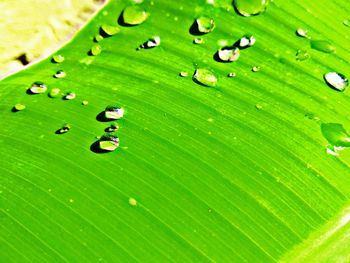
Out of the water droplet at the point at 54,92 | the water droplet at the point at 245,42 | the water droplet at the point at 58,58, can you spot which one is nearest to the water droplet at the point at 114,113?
the water droplet at the point at 54,92

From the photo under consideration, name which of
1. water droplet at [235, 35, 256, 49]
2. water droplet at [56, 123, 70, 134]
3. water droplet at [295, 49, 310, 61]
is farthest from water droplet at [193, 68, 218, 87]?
water droplet at [56, 123, 70, 134]

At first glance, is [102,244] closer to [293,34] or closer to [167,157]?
[167,157]

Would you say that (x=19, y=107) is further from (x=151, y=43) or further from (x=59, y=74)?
(x=151, y=43)

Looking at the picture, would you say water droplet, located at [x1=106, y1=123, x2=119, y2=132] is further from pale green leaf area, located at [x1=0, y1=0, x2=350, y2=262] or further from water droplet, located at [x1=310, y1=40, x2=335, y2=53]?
water droplet, located at [x1=310, y1=40, x2=335, y2=53]

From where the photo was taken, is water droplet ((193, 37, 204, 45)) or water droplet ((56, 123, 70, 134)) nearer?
water droplet ((56, 123, 70, 134))

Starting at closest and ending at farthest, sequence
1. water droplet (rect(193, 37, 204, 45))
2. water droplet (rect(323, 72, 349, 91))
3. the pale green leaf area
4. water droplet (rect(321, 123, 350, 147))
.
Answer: the pale green leaf area → water droplet (rect(321, 123, 350, 147)) → water droplet (rect(323, 72, 349, 91)) → water droplet (rect(193, 37, 204, 45))

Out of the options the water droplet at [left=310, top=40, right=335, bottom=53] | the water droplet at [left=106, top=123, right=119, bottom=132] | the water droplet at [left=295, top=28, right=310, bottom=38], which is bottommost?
the water droplet at [left=106, top=123, right=119, bottom=132]
